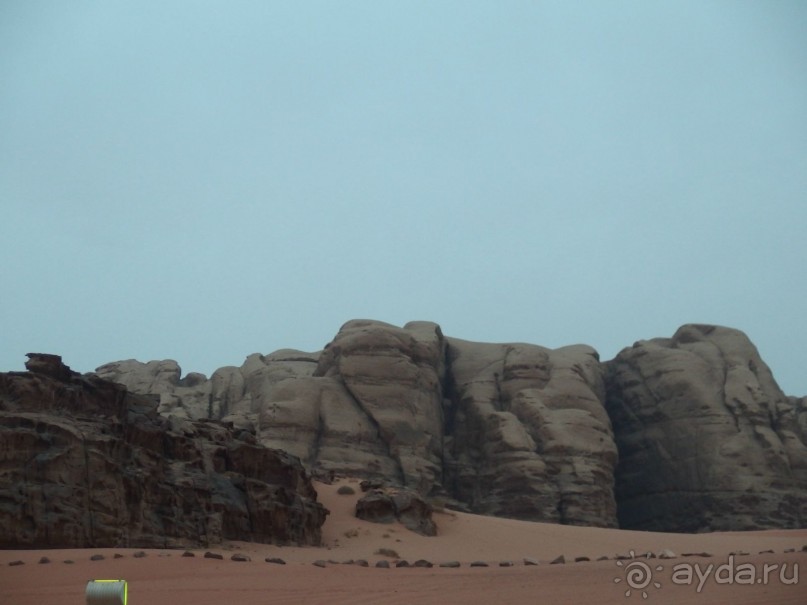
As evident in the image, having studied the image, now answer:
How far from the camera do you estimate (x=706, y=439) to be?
46219mm

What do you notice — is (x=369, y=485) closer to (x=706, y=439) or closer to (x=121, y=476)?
(x=121, y=476)

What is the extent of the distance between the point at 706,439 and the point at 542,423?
9110 mm

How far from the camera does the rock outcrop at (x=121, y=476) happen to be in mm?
17219

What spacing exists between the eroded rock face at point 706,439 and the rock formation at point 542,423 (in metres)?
0.08

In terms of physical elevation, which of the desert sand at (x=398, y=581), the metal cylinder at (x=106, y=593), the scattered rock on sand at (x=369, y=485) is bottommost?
the desert sand at (x=398, y=581)

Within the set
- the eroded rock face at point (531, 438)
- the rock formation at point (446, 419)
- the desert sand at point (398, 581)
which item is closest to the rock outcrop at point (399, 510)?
the rock formation at point (446, 419)

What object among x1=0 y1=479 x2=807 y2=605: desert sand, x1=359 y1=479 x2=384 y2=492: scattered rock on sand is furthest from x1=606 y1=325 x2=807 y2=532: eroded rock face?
x1=0 y1=479 x2=807 y2=605: desert sand

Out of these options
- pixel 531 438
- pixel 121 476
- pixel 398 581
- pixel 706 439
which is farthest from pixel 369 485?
pixel 706 439

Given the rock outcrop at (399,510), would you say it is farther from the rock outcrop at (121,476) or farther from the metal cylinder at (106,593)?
the metal cylinder at (106,593)

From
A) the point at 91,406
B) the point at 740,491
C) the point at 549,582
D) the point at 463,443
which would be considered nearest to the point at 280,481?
the point at 91,406

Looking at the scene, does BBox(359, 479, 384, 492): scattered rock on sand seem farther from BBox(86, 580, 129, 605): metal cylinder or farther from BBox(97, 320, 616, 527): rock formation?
BBox(86, 580, 129, 605): metal cylinder

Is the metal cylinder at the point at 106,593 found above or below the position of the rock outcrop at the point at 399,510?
below

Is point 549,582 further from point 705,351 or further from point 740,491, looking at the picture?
point 705,351

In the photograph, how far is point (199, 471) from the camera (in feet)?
71.4
